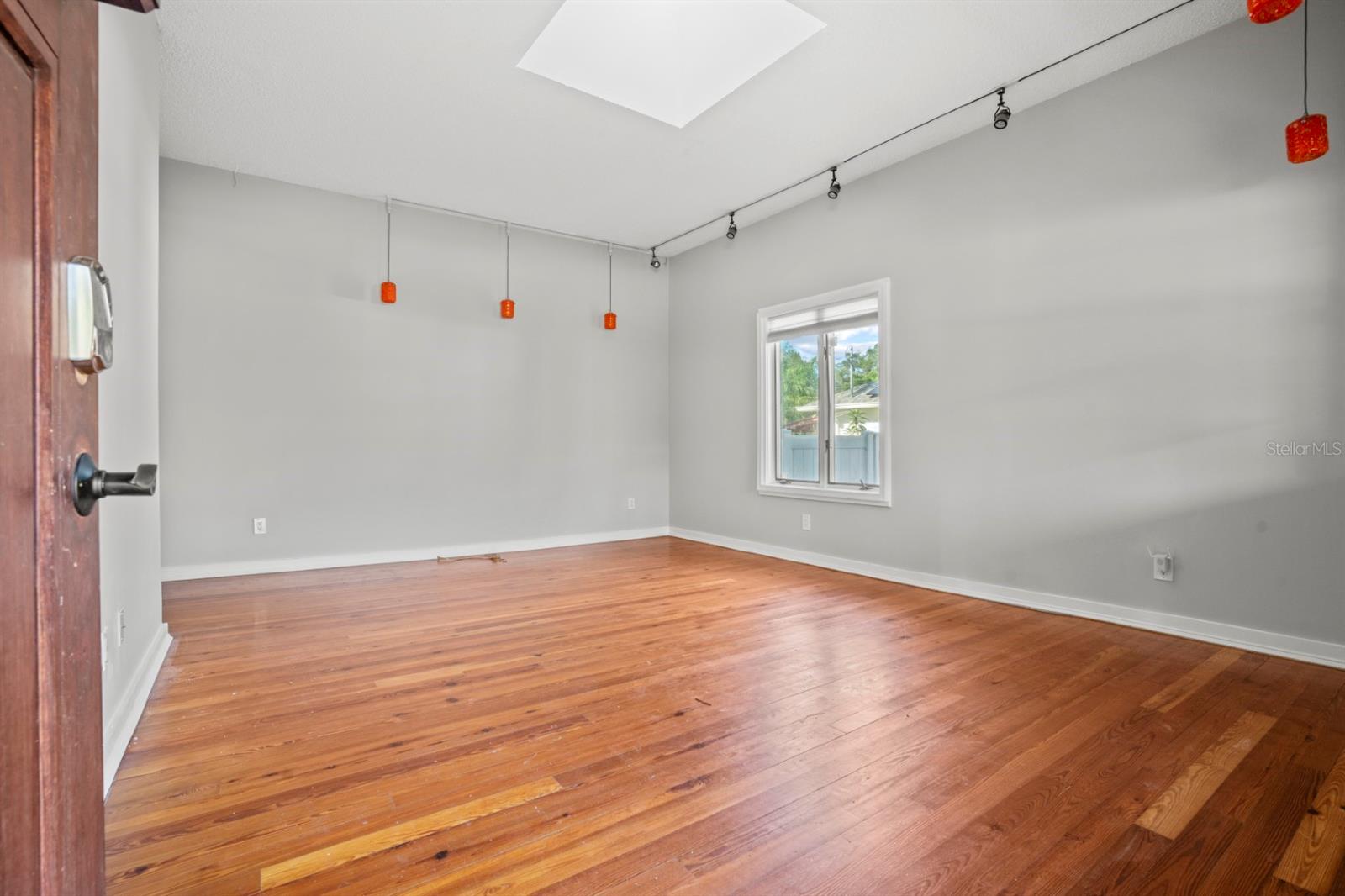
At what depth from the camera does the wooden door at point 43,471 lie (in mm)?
523

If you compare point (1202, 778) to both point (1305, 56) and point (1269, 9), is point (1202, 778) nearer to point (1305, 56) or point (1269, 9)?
point (1269, 9)

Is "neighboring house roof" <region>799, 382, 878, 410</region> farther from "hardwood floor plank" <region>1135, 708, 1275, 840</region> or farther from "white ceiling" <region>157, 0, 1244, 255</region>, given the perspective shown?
"hardwood floor plank" <region>1135, 708, 1275, 840</region>

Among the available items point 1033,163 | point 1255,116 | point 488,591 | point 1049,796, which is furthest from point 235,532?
point 1255,116

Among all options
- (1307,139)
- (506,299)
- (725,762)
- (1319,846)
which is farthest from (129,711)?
(1307,139)

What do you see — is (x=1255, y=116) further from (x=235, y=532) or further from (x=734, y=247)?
(x=235, y=532)

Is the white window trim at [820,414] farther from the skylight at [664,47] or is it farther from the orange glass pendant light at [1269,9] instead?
the orange glass pendant light at [1269,9]

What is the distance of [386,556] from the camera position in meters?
4.81

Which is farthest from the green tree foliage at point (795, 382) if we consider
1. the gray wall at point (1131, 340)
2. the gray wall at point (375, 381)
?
the gray wall at point (375, 381)

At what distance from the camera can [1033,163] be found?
354 centimetres

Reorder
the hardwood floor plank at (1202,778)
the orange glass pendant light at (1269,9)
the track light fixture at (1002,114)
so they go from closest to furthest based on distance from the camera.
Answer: the hardwood floor plank at (1202,778) → the orange glass pendant light at (1269,9) → the track light fixture at (1002,114)

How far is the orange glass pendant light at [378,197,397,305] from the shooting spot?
4652 millimetres

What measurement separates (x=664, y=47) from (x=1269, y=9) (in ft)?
7.68

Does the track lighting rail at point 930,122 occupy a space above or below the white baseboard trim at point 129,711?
above

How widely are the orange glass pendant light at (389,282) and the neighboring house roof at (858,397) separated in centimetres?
351
